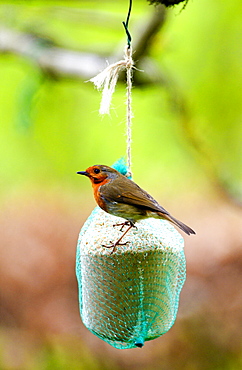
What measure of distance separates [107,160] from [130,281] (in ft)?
13.9

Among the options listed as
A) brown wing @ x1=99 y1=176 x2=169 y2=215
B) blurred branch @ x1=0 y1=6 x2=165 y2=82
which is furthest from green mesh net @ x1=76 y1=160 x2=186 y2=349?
blurred branch @ x1=0 y1=6 x2=165 y2=82

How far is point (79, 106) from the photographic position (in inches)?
276

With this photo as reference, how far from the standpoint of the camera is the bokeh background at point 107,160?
209 inches

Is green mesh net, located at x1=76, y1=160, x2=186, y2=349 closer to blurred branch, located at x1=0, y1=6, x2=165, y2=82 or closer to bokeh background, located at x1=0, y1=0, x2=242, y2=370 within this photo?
bokeh background, located at x1=0, y1=0, x2=242, y2=370

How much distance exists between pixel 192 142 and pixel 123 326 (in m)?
2.67


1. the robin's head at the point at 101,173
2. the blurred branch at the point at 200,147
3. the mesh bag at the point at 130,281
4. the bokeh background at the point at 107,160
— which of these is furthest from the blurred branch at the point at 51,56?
the mesh bag at the point at 130,281

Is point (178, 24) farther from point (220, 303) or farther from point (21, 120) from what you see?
point (220, 303)

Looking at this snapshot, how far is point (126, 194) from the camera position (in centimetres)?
273

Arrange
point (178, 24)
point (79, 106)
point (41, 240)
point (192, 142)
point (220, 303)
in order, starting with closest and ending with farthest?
point (192, 142), point (220, 303), point (41, 240), point (178, 24), point (79, 106)

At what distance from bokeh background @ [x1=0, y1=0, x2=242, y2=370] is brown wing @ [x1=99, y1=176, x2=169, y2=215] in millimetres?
1897

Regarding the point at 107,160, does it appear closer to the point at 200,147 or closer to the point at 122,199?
the point at 200,147

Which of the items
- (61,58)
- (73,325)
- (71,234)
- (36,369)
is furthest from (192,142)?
(36,369)

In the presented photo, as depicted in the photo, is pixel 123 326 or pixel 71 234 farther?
pixel 71 234

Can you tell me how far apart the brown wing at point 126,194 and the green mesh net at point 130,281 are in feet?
0.62
